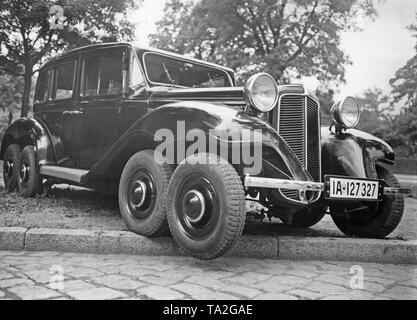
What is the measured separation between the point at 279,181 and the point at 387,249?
133 cm

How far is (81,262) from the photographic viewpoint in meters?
3.00

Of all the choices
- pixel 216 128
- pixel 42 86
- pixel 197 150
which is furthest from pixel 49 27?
pixel 216 128

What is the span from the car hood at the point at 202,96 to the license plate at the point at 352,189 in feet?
3.11

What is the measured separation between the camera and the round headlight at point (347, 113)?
3875 millimetres

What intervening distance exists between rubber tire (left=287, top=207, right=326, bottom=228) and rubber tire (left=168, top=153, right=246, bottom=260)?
1.55 meters

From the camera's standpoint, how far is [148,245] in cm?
331

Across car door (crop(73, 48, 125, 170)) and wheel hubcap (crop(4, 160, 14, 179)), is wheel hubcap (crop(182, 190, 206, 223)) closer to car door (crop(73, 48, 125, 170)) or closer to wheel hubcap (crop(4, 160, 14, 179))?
car door (crop(73, 48, 125, 170))

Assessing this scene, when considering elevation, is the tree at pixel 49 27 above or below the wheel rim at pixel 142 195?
above

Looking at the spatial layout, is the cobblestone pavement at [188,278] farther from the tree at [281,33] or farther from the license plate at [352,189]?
the tree at [281,33]

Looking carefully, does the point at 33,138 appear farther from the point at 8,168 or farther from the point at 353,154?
the point at 353,154

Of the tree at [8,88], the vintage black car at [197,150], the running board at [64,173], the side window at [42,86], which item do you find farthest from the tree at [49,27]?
the running board at [64,173]

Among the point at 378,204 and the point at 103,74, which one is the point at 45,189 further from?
the point at 378,204

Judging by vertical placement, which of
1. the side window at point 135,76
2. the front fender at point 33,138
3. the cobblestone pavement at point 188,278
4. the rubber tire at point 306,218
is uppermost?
the side window at point 135,76

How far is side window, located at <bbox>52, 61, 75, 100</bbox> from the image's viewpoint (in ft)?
16.2
